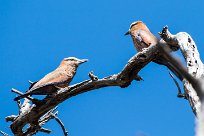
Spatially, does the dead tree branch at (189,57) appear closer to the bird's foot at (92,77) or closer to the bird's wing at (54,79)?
the bird's foot at (92,77)

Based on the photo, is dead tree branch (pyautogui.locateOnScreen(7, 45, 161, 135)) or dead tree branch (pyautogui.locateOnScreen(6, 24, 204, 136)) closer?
dead tree branch (pyautogui.locateOnScreen(6, 24, 204, 136))

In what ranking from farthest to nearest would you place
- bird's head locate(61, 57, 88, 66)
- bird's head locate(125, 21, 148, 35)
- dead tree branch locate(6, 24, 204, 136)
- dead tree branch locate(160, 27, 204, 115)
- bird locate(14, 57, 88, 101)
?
bird's head locate(125, 21, 148, 35) → bird's head locate(61, 57, 88, 66) → bird locate(14, 57, 88, 101) → dead tree branch locate(6, 24, 204, 136) → dead tree branch locate(160, 27, 204, 115)

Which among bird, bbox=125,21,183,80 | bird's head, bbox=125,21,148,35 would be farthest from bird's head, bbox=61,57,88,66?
bird's head, bbox=125,21,148,35

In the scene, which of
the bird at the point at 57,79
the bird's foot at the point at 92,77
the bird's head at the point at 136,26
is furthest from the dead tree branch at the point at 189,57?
the bird's head at the point at 136,26

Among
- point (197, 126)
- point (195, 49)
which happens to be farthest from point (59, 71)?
point (197, 126)

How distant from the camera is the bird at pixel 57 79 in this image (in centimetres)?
541

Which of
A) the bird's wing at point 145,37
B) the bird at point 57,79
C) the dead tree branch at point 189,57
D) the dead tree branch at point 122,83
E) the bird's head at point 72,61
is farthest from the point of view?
the bird's head at point 72,61

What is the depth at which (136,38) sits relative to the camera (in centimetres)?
654

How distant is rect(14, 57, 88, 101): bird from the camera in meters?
5.41

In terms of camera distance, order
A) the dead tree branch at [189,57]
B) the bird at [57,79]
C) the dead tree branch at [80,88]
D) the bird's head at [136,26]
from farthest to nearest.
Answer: the bird's head at [136,26] < the bird at [57,79] < the dead tree branch at [80,88] < the dead tree branch at [189,57]

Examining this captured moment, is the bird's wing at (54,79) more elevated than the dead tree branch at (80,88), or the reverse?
the bird's wing at (54,79)

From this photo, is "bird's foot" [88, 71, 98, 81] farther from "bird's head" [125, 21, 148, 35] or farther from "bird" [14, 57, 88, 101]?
"bird's head" [125, 21, 148, 35]

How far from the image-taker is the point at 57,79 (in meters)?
5.59

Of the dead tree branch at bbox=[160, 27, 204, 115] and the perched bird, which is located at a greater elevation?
the perched bird
